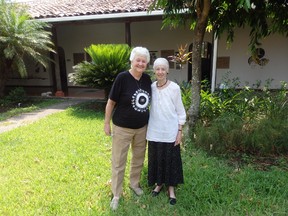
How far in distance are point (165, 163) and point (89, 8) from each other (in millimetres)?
8972

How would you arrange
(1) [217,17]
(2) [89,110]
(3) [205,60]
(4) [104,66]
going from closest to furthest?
(1) [217,17], (4) [104,66], (2) [89,110], (3) [205,60]

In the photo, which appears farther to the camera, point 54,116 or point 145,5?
point 145,5

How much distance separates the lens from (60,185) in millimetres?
3729

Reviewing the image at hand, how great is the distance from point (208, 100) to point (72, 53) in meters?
10.1

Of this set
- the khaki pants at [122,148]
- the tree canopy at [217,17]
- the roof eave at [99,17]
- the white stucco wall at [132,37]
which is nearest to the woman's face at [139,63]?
the khaki pants at [122,148]

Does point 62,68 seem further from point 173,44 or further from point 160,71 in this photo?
point 160,71

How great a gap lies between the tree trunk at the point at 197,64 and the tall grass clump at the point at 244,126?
7.9 inches

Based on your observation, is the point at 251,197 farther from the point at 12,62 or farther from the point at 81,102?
the point at 12,62

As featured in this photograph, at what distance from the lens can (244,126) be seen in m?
4.67

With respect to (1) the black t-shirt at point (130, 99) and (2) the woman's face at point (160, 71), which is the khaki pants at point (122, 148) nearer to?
(1) the black t-shirt at point (130, 99)

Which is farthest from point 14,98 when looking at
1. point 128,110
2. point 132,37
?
point 128,110

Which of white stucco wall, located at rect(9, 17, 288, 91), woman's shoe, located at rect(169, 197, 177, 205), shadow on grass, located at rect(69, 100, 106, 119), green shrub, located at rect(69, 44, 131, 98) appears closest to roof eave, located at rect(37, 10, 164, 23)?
green shrub, located at rect(69, 44, 131, 98)

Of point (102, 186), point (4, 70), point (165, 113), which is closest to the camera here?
point (165, 113)

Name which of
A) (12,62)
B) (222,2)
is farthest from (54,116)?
(222,2)
